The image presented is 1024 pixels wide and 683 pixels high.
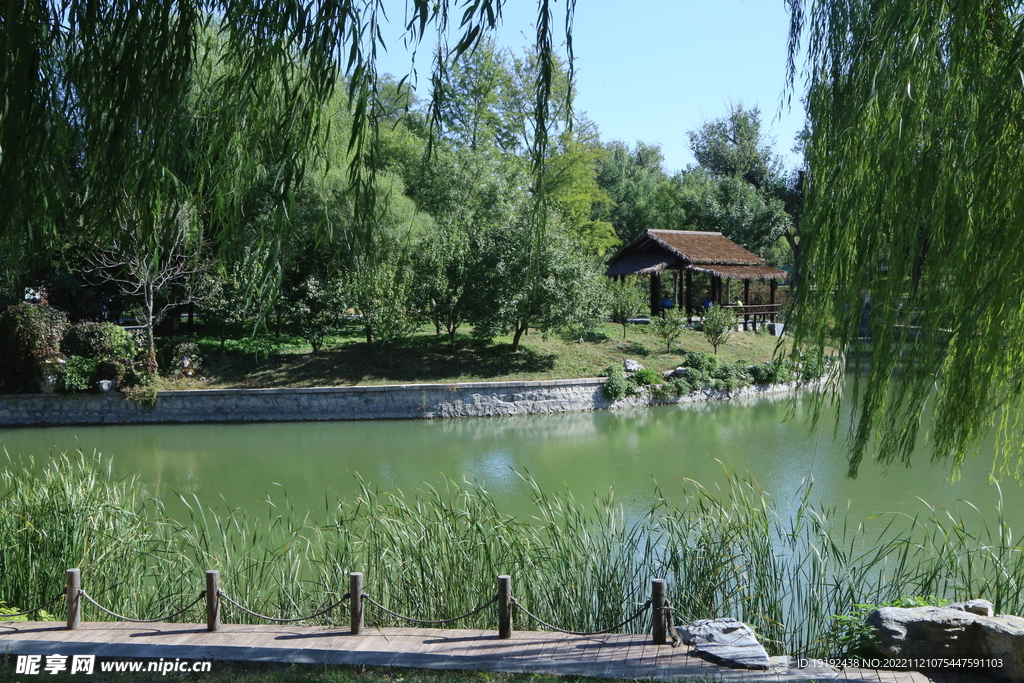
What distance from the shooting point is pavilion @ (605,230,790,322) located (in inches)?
971

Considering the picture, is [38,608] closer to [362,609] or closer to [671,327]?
[362,609]

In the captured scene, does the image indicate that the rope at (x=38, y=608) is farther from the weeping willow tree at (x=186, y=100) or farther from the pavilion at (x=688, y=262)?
the pavilion at (x=688, y=262)

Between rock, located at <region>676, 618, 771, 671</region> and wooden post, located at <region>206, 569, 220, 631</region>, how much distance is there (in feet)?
8.12

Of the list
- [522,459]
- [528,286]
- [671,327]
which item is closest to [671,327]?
[671,327]

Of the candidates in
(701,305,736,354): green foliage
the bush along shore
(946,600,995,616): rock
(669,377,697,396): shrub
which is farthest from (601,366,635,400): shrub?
(946,600,995,616): rock

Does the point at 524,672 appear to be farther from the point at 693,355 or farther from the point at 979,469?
the point at 693,355

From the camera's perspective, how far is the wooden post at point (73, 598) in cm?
431

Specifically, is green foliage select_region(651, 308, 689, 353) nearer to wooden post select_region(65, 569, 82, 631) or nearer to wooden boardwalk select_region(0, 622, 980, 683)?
wooden boardwalk select_region(0, 622, 980, 683)

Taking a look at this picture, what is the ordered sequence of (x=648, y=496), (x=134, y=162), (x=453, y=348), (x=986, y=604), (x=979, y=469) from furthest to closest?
(x=453, y=348), (x=979, y=469), (x=648, y=496), (x=986, y=604), (x=134, y=162)

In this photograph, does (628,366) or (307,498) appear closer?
(307,498)

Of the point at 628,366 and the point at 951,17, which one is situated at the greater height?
the point at 951,17

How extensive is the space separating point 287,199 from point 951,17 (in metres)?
2.61

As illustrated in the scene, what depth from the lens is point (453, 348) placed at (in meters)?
19.5

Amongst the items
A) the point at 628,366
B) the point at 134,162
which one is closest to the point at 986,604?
the point at 134,162
